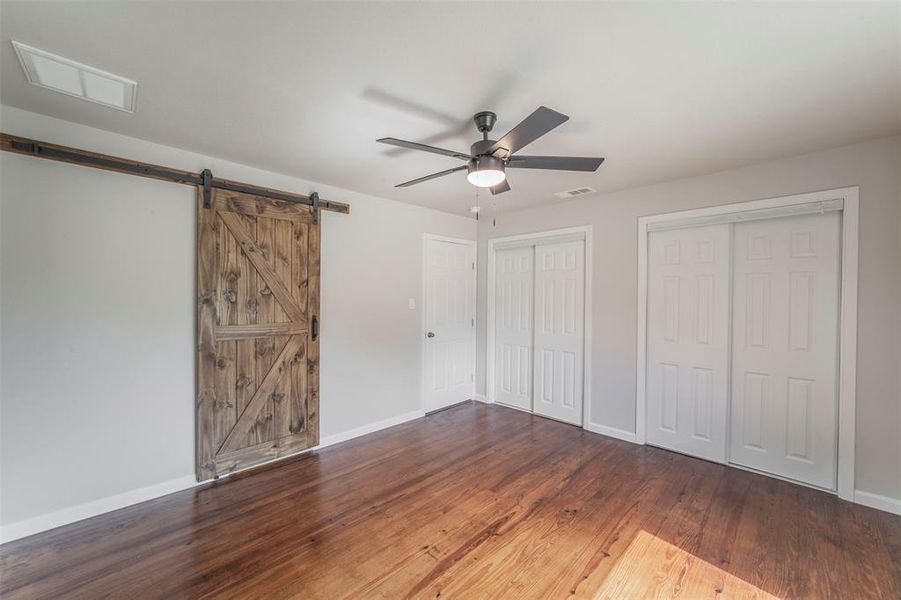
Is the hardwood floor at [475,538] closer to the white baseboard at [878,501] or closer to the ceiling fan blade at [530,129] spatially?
the white baseboard at [878,501]

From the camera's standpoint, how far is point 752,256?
303 centimetres

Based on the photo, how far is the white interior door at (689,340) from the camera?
3.17 metres

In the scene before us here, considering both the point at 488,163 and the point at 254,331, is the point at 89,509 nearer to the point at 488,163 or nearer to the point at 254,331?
the point at 254,331

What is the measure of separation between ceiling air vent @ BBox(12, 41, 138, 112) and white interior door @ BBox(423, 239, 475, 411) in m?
2.90

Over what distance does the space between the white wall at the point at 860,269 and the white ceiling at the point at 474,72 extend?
228mm

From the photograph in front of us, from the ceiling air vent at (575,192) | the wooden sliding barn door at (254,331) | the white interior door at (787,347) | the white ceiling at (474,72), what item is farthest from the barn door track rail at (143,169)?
the white interior door at (787,347)

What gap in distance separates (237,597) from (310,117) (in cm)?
257

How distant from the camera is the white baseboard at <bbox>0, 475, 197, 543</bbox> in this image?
7.01ft

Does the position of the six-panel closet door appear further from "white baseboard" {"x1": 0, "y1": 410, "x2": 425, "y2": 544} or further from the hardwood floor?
Answer: "white baseboard" {"x1": 0, "y1": 410, "x2": 425, "y2": 544}

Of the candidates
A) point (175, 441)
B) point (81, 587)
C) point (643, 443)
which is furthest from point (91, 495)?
point (643, 443)

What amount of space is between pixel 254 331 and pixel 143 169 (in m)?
1.36

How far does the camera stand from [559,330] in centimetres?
425

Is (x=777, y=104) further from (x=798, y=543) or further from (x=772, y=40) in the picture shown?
(x=798, y=543)

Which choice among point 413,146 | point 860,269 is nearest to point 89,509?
point 413,146
